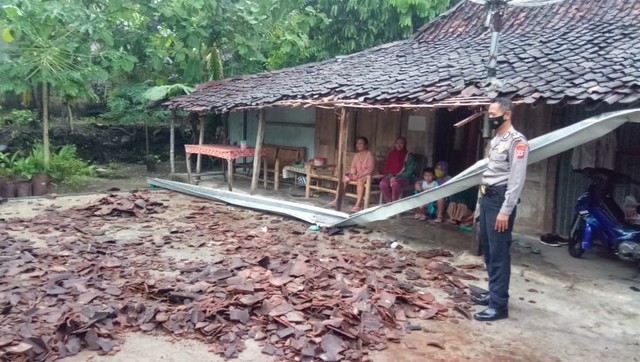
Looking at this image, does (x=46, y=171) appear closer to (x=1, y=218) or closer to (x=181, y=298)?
(x=1, y=218)

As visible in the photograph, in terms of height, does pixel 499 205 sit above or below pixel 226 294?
above

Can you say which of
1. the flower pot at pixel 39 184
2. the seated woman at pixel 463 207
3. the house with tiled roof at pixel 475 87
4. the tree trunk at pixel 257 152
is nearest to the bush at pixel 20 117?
the flower pot at pixel 39 184

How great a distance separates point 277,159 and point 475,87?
601cm

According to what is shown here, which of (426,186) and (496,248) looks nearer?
(496,248)

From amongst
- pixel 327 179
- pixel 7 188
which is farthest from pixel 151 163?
pixel 327 179

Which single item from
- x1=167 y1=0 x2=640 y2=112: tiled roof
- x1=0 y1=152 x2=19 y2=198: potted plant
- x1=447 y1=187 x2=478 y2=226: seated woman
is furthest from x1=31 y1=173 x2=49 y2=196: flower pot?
x1=447 y1=187 x2=478 y2=226: seated woman

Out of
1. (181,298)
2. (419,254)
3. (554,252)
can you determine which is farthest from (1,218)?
(554,252)

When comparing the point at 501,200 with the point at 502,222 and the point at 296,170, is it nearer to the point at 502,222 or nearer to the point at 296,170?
the point at 502,222

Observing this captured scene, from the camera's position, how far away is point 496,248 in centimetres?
458

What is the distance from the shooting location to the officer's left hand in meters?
4.43

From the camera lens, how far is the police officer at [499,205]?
14.7 ft

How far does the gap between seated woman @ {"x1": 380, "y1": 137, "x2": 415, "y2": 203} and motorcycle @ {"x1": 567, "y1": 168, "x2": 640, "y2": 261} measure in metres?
3.06

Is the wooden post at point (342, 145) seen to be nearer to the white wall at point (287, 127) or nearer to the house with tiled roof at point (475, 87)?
the house with tiled roof at point (475, 87)

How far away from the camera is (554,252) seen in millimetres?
6777
